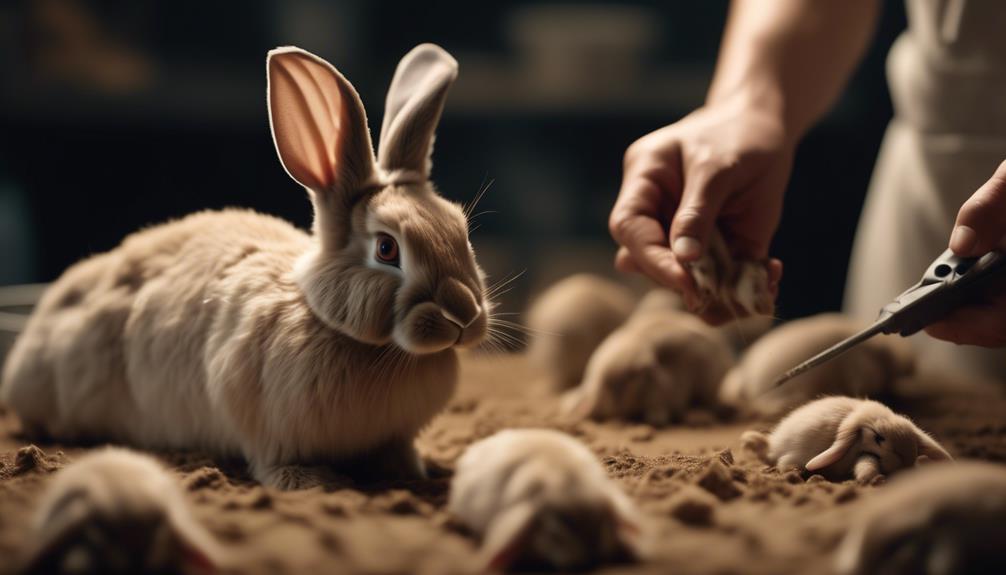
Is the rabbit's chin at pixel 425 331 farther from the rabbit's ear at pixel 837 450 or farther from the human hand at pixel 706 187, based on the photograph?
the rabbit's ear at pixel 837 450

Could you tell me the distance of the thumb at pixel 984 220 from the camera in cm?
177

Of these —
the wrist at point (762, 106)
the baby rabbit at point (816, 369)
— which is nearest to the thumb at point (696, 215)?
the wrist at point (762, 106)

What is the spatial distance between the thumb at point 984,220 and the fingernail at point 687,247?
0.50m

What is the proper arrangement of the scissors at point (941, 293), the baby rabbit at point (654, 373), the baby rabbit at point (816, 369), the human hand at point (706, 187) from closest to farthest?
the scissors at point (941, 293), the human hand at point (706, 187), the baby rabbit at point (654, 373), the baby rabbit at point (816, 369)

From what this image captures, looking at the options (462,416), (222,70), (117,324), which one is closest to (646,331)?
(462,416)

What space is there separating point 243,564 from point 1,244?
3528 mm

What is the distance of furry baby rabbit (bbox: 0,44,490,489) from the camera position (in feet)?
5.78

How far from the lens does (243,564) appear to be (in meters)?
1.22

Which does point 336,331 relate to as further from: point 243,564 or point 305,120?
point 243,564

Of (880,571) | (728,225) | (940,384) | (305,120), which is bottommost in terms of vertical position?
(940,384)

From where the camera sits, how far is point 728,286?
2055mm

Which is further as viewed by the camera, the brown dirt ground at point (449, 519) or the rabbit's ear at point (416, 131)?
the rabbit's ear at point (416, 131)

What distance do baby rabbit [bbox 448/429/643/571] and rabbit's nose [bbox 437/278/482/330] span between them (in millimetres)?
361

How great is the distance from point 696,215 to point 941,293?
0.51m
